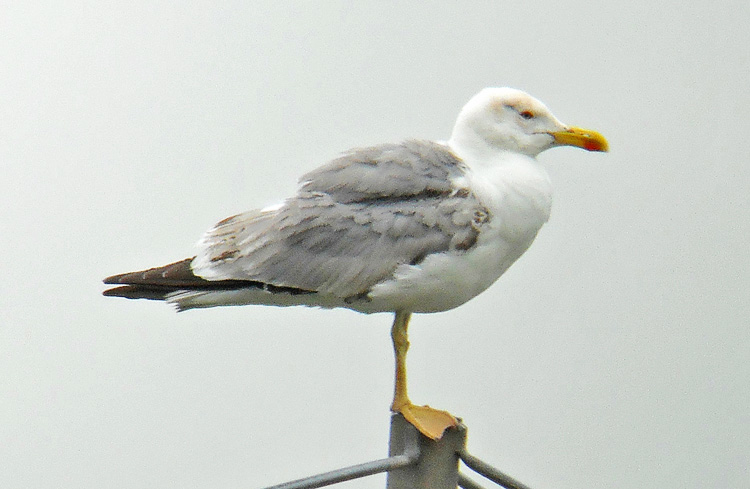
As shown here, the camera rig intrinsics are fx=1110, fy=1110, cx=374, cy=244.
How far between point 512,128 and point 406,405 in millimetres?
701

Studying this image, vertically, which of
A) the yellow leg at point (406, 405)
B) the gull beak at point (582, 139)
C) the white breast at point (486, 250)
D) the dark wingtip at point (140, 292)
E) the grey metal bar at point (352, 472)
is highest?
the gull beak at point (582, 139)

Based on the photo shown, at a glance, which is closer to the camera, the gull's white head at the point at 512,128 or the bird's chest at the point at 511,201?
the bird's chest at the point at 511,201

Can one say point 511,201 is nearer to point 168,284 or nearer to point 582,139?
point 582,139

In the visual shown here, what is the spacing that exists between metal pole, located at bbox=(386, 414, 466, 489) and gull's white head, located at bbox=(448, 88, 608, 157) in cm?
66

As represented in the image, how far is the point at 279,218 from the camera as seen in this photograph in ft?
8.16

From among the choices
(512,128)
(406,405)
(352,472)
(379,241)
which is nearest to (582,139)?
(512,128)

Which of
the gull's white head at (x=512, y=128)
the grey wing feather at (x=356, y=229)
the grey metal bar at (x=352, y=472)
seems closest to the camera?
the grey metal bar at (x=352, y=472)

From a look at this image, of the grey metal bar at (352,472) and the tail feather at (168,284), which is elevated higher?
the tail feather at (168,284)

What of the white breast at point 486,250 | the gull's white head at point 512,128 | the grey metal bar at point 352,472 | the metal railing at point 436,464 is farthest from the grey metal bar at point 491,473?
the gull's white head at point 512,128

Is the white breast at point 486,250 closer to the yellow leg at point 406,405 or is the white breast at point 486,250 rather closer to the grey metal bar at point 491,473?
the yellow leg at point 406,405

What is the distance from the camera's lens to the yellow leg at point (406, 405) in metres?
2.51

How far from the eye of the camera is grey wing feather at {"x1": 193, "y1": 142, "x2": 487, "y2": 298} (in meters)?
2.43

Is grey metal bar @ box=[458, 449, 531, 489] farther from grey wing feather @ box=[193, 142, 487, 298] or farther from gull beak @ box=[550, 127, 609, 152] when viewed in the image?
gull beak @ box=[550, 127, 609, 152]

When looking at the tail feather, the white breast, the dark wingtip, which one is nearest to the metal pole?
the white breast
